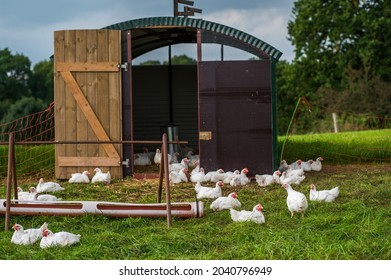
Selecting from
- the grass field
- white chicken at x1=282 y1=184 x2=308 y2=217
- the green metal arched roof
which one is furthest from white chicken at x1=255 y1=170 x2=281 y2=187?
white chicken at x1=282 y1=184 x2=308 y2=217

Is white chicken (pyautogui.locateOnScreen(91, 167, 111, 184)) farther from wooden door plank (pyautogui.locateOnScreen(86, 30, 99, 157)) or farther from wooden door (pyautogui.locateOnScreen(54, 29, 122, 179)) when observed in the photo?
wooden door plank (pyautogui.locateOnScreen(86, 30, 99, 157))

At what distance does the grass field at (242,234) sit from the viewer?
6.77 m

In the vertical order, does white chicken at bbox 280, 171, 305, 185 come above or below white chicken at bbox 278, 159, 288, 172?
below

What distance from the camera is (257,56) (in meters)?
13.3

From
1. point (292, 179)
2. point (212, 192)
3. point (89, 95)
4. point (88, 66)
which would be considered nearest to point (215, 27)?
point (88, 66)

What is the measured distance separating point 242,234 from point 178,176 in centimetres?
499

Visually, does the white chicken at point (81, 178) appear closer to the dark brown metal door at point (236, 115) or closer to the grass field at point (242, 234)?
the grass field at point (242, 234)

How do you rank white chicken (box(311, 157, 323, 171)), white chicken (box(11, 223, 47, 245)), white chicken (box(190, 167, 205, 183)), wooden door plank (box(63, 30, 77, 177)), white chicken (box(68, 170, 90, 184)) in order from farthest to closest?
white chicken (box(311, 157, 323, 171)), wooden door plank (box(63, 30, 77, 177)), white chicken (box(68, 170, 90, 184)), white chicken (box(190, 167, 205, 183)), white chicken (box(11, 223, 47, 245))

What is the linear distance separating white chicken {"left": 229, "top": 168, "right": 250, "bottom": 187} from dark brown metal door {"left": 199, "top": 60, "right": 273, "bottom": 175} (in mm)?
831

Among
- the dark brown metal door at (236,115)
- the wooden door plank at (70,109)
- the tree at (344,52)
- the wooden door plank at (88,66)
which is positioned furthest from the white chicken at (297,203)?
the tree at (344,52)

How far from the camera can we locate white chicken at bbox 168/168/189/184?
494 inches

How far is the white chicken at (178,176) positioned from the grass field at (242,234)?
55.3 inches
